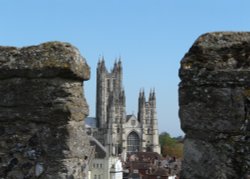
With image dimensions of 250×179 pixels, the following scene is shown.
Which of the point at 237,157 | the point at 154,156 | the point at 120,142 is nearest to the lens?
the point at 237,157

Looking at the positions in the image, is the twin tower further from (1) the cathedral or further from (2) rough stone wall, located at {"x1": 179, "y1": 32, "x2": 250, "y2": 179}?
(2) rough stone wall, located at {"x1": 179, "y1": 32, "x2": 250, "y2": 179}

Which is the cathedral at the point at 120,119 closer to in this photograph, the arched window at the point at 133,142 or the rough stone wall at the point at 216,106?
the arched window at the point at 133,142

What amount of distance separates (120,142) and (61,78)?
9653cm

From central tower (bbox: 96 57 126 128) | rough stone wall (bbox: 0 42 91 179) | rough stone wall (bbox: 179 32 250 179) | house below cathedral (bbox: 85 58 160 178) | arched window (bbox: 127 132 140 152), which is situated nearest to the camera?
rough stone wall (bbox: 179 32 250 179)

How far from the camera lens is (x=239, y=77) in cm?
404

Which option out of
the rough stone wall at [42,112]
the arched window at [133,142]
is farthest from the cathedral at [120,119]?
the rough stone wall at [42,112]

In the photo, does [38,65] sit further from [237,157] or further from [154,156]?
[154,156]

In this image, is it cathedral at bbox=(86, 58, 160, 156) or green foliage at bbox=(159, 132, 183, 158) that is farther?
green foliage at bbox=(159, 132, 183, 158)

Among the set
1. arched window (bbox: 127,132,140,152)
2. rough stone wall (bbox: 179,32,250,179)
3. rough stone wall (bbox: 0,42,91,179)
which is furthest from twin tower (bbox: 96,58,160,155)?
rough stone wall (bbox: 179,32,250,179)

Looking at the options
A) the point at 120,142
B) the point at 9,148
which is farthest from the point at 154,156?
the point at 9,148

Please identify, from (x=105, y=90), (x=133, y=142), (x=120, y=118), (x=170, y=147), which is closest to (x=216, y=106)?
(x=120, y=118)

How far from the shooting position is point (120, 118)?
335ft

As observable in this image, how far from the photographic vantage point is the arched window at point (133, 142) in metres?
102

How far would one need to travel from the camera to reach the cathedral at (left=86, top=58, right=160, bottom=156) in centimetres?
10075
